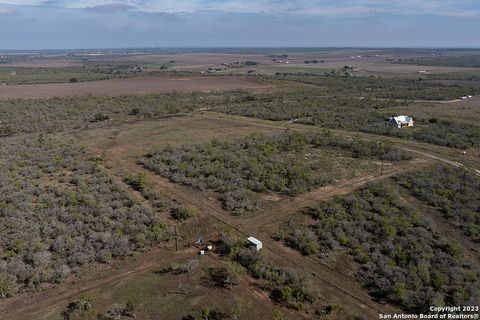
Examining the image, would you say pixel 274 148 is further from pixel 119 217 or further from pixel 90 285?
pixel 90 285

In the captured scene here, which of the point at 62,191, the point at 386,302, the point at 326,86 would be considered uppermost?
the point at 326,86

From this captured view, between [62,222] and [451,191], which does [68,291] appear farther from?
[451,191]

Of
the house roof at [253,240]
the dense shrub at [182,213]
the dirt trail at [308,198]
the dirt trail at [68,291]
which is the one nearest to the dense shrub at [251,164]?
the dirt trail at [308,198]

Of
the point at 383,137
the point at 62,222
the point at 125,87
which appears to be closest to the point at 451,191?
the point at 383,137

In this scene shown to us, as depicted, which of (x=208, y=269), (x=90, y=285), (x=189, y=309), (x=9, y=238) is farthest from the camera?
(x=9, y=238)

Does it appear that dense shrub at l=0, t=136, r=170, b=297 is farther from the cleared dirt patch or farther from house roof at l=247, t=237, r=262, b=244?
the cleared dirt patch

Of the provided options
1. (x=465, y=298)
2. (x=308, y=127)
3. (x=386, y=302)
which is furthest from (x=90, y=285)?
(x=308, y=127)

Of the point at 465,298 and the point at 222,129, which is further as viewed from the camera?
the point at 222,129

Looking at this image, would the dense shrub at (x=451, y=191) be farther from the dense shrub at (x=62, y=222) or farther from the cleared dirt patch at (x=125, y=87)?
the cleared dirt patch at (x=125, y=87)
